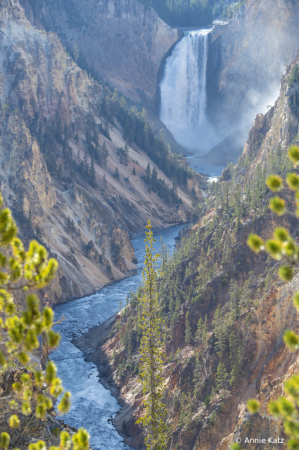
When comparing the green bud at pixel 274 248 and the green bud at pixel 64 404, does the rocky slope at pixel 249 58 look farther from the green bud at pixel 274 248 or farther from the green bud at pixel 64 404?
the green bud at pixel 64 404

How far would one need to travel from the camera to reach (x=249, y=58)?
158 m

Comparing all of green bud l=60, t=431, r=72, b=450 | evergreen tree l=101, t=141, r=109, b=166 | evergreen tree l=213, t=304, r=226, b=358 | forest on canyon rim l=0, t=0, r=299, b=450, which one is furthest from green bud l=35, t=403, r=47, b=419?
evergreen tree l=101, t=141, r=109, b=166

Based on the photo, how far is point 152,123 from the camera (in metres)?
158

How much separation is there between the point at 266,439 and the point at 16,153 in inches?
2125

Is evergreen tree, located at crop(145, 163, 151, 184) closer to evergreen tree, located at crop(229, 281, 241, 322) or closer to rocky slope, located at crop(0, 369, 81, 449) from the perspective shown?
evergreen tree, located at crop(229, 281, 241, 322)

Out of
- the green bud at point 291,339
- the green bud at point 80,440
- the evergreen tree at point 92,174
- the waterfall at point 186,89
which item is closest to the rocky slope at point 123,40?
the waterfall at point 186,89

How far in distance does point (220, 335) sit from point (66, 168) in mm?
65306

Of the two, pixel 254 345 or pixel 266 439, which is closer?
pixel 266 439

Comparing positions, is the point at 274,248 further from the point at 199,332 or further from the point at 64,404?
the point at 199,332

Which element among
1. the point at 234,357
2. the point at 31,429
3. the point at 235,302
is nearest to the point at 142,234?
the point at 235,302

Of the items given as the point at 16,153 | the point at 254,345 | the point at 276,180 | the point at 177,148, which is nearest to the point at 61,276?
the point at 16,153

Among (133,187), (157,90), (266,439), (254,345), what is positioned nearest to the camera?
(266,439)

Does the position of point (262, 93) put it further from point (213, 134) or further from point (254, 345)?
point (254, 345)

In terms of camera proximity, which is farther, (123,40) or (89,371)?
(123,40)
